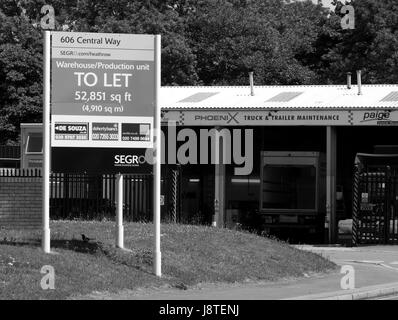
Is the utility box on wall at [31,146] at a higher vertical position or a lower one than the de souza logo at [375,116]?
lower

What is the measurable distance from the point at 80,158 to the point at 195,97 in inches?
762

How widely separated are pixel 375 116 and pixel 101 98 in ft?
54.0

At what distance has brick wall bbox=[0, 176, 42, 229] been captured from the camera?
2272 cm

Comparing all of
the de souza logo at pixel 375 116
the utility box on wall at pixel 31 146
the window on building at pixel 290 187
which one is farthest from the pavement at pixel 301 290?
the utility box on wall at pixel 31 146

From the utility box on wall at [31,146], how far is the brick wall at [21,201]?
25.7ft

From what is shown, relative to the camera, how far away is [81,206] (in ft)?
93.9

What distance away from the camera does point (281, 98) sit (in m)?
35.0

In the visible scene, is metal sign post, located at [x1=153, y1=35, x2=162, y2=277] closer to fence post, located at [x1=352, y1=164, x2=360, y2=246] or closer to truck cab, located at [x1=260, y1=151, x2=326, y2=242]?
fence post, located at [x1=352, y1=164, x2=360, y2=246]

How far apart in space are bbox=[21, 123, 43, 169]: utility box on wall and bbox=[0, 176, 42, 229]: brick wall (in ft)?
25.7

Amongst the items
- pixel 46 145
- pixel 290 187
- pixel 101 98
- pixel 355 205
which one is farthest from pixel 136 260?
pixel 290 187

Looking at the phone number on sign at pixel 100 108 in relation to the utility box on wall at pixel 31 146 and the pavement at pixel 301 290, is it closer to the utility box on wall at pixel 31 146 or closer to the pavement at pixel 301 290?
the pavement at pixel 301 290

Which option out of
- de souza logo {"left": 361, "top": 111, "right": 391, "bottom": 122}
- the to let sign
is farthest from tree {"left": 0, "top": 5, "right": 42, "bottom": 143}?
the to let sign

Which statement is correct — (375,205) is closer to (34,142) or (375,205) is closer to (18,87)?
(34,142)

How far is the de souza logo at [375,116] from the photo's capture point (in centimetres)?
3138
